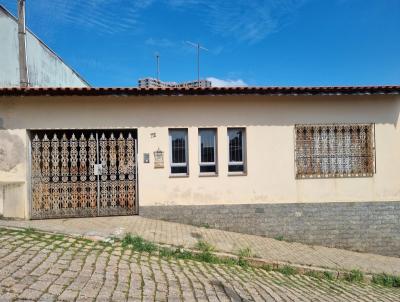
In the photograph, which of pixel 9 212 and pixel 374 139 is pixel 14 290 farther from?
pixel 374 139

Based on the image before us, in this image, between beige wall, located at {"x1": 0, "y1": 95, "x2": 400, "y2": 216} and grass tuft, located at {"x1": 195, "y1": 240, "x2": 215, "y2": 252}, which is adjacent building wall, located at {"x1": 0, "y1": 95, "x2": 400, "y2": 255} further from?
grass tuft, located at {"x1": 195, "y1": 240, "x2": 215, "y2": 252}

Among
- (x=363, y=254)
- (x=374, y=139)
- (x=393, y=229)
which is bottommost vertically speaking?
(x=363, y=254)

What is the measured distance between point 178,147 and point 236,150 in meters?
1.60

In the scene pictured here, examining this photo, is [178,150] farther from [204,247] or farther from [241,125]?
[204,247]

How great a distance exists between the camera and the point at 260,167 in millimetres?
8516

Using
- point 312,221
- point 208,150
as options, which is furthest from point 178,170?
point 312,221

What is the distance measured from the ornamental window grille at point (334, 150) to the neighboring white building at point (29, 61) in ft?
35.5

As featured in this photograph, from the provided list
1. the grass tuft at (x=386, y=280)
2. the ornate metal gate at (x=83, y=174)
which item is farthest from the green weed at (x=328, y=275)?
the ornate metal gate at (x=83, y=174)

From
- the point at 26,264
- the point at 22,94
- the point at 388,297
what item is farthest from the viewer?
the point at 22,94

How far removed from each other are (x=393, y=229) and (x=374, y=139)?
258 cm

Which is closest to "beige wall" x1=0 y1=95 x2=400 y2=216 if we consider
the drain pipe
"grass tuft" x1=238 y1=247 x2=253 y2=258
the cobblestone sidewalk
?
the cobblestone sidewalk

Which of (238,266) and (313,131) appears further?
(313,131)

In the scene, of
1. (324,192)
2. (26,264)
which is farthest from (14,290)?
(324,192)

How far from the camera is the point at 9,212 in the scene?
7.77 meters
